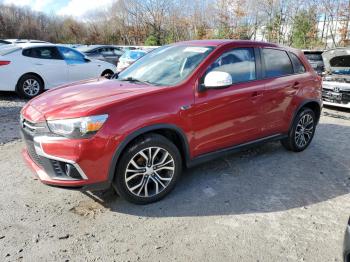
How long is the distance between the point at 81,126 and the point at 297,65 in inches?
139

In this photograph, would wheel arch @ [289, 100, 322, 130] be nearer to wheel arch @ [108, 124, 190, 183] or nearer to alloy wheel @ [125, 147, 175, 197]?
wheel arch @ [108, 124, 190, 183]

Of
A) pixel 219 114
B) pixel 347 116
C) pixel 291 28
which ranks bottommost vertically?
pixel 347 116

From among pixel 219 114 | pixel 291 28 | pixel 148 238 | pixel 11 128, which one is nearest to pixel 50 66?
pixel 11 128

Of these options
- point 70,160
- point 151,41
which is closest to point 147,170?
point 70,160

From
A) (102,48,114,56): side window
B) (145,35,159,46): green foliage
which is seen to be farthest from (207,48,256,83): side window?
(145,35,159,46): green foliage

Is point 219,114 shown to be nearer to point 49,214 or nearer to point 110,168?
point 110,168

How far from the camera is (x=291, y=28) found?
Result: 27625mm

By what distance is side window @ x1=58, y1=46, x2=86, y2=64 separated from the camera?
9531 mm

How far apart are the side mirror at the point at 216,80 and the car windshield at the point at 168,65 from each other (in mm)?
226

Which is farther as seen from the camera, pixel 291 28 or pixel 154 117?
pixel 291 28

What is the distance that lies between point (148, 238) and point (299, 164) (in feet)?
9.11

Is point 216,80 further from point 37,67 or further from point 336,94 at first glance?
point 37,67

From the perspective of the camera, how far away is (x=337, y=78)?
878 centimetres

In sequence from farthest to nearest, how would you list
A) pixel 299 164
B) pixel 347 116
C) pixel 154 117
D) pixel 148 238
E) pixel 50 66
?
pixel 50 66 → pixel 347 116 → pixel 299 164 → pixel 154 117 → pixel 148 238
